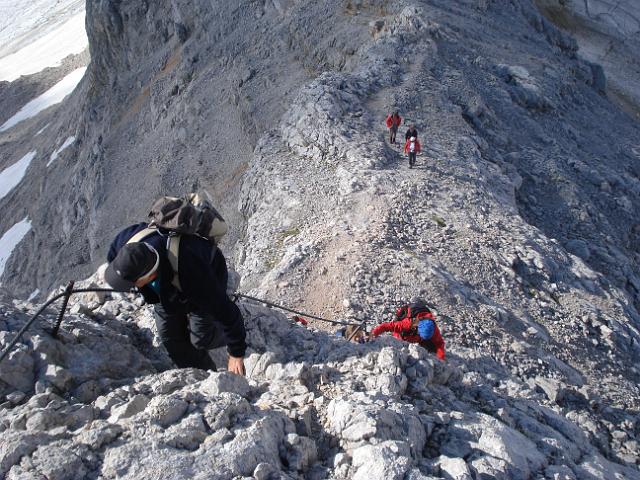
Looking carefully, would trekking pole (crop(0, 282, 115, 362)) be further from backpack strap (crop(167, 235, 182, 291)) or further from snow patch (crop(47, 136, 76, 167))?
snow patch (crop(47, 136, 76, 167))

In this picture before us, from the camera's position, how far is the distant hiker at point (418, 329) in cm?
885

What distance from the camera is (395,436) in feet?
18.0

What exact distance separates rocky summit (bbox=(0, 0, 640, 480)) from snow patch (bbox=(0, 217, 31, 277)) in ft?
2.99

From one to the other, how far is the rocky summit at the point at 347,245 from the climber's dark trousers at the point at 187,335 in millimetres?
359

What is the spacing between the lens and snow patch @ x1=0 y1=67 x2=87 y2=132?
221 ft

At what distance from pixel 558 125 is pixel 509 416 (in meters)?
20.1

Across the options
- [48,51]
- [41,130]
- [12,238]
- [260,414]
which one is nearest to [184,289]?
[260,414]

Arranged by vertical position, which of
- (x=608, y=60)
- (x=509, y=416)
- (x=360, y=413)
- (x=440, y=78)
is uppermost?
(x=360, y=413)

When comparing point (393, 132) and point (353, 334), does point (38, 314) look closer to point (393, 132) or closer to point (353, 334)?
point (353, 334)

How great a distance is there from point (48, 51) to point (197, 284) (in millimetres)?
106108

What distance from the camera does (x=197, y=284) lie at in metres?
5.45

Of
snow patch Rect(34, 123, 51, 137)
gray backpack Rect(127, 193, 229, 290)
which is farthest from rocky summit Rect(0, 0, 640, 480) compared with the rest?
snow patch Rect(34, 123, 51, 137)

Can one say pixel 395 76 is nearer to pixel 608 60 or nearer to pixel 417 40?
pixel 417 40

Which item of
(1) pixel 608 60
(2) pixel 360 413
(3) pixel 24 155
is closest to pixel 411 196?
(2) pixel 360 413
